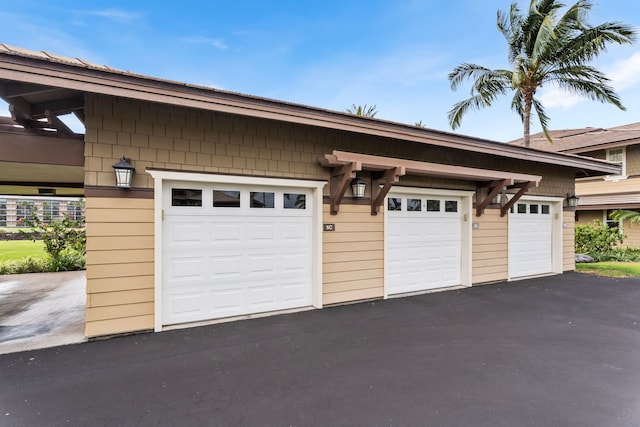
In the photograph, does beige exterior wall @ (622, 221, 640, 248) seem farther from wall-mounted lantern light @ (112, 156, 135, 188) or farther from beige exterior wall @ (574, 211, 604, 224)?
wall-mounted lantern light @ (112, 156, 135, 188)

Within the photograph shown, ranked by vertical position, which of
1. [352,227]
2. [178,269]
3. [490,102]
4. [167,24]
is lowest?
[178,269]

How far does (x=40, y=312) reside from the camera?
4559 millimetres

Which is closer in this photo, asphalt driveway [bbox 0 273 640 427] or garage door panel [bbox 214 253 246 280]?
asphalt driveway [bbox 0 273 640 427]

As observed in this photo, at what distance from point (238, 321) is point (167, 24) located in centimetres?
1020

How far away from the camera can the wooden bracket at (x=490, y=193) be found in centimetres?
598

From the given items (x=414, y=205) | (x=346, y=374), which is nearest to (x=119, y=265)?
(x=346, y=374)

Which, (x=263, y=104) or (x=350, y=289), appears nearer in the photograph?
(x=263, y=104)

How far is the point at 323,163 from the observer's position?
479 cm

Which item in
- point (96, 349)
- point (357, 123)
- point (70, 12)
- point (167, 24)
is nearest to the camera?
point (96, 349)

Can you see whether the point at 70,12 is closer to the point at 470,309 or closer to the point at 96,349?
the point at 96,349

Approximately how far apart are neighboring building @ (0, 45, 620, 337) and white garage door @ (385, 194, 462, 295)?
3 cm

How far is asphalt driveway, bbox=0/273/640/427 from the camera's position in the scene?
2.20 metres

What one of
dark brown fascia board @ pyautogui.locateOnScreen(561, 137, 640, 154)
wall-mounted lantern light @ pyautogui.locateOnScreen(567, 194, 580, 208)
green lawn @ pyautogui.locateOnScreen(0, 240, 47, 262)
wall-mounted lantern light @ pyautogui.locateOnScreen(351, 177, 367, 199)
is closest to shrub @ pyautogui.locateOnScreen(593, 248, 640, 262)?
A: dark brown fascia board @ pyautogui.locateOnScreen(561, 137, 640, 154)

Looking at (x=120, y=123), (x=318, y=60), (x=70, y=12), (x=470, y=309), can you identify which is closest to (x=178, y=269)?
(x=120, y=123)
